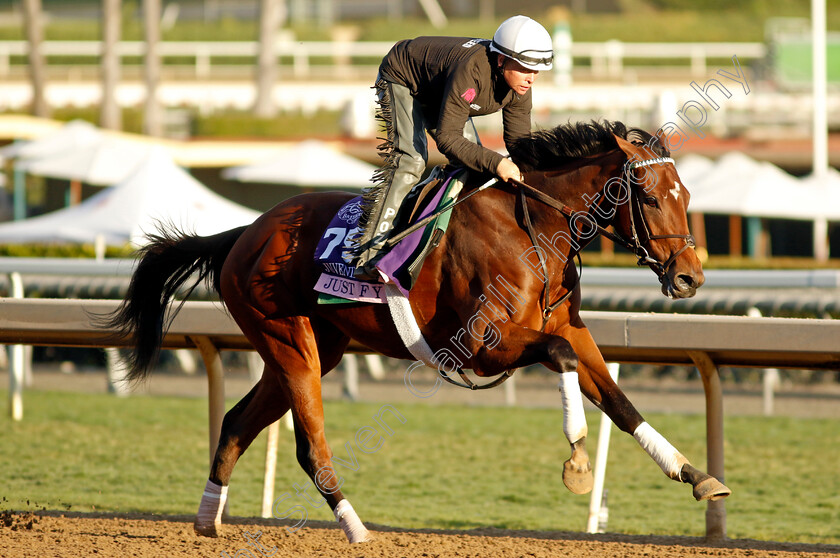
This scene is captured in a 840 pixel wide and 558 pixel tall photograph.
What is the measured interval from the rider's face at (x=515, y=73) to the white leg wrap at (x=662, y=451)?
1372 millimetres

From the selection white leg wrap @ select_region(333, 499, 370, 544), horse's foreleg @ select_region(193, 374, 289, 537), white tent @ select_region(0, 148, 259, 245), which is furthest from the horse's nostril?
white tent @ select_region(0, 148, 259, 245)

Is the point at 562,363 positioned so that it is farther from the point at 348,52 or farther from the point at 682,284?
the point at 348,52

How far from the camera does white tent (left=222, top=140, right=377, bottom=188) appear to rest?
15.1 meters

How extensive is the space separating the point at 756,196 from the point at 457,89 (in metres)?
11.2

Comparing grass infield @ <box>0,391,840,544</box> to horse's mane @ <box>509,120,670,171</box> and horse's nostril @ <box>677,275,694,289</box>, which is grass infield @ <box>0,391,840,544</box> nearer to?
horse's nostril @ <box>677,275,694,289</box>

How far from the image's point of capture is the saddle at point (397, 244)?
416 cm

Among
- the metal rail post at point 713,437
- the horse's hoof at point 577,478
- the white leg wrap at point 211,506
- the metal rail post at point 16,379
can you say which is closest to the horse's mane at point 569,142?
the metal rail post at point 713,437

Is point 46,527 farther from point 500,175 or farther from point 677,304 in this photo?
point 677,304

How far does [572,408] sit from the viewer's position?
3.86 metres

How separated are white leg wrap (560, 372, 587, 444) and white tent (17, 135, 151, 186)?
1178cm

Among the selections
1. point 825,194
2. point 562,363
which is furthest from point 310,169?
point 562,363

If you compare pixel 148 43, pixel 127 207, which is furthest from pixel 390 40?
→ pixel 127 207

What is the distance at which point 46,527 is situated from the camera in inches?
183

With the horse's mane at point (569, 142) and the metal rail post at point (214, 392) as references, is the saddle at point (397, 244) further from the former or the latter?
the metal rail post at point (214, 392)
